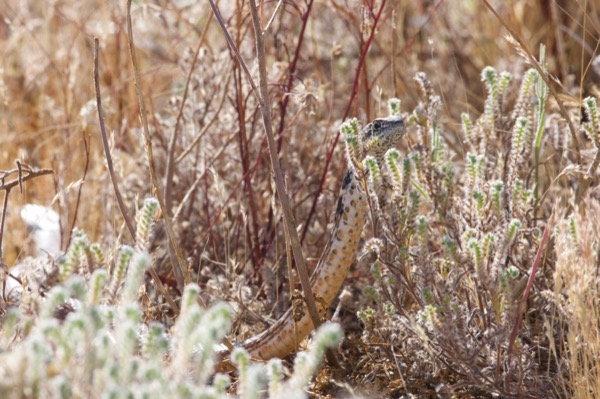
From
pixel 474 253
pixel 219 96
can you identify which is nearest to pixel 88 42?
pixel 219 96

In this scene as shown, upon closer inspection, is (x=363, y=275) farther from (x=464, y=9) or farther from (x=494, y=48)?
(x=464, y=9)

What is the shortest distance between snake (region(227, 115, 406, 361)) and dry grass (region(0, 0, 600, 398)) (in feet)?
0.38

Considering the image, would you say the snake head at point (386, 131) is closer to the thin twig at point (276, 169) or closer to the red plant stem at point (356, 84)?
the red plant stem at point (356, 84)

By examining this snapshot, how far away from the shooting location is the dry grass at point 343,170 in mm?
2572

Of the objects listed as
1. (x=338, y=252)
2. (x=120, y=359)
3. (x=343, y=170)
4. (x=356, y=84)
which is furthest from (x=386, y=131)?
(x=120, y=359)

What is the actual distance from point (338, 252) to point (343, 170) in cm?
95

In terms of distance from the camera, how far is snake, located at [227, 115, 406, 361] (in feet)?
9.25

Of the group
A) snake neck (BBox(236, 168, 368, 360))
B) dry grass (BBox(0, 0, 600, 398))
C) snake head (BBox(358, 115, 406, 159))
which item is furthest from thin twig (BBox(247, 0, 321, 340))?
snake head (BBox(358, 115, 406, 159))

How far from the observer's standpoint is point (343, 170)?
12.3ft

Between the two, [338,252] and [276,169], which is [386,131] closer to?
[338,252]

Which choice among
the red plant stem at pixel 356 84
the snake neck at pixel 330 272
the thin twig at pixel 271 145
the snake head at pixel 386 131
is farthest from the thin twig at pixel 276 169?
the red plant stem at pixel 356 84

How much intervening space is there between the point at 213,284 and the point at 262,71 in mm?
1072

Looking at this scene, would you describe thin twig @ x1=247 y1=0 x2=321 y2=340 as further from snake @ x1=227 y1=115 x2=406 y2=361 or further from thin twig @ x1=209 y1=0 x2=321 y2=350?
snake @ x1=227 y1=115 x2=406 y2=361

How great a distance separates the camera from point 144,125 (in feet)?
8.43
